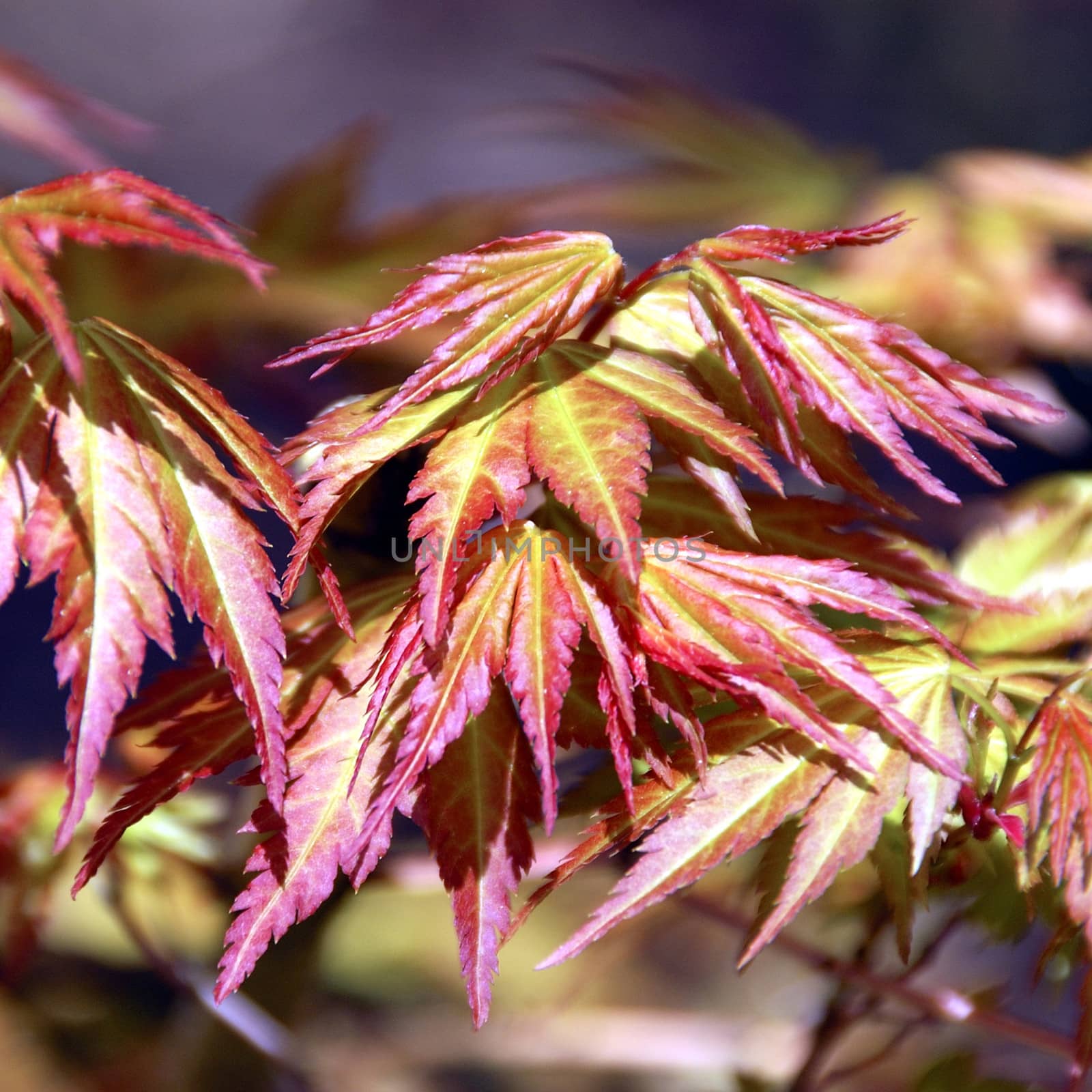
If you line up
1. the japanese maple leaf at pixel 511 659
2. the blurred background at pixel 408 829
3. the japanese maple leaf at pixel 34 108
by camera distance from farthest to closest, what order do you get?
the blurred background at pixel 408 829
the japanese maple leaf at pixel 34 108
the japanese maple leaf at pixel 511 659

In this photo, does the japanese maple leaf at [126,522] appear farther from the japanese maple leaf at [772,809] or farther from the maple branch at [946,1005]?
the maple branch at [946,1005]

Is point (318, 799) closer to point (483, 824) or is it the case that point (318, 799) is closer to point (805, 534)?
point (483, 824)

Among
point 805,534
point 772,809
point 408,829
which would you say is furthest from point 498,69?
point 772,809

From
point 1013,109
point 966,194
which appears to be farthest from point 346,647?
point 1013,109

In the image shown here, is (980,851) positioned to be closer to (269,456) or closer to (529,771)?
(529,771)

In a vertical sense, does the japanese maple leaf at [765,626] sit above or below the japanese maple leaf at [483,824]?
above

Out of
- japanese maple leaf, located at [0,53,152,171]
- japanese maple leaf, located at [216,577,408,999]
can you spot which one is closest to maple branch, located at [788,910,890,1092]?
japanese maple leaf, located at [216,577,408,999]

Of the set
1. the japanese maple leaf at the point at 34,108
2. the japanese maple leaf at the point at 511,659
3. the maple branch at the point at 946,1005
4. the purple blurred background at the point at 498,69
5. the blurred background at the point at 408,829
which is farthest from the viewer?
the purple blurred background at the point at 498,69

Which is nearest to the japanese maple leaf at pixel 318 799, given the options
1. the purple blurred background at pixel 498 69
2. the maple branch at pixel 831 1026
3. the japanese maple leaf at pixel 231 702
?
the japanese maple leaf at pixel 231 702
